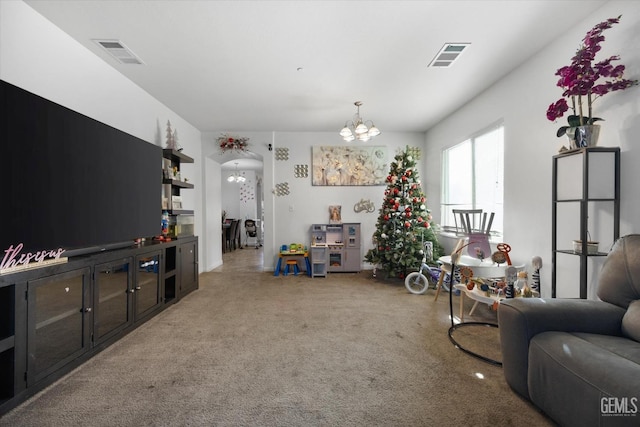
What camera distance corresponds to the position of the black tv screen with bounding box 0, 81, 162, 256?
158 centimetres

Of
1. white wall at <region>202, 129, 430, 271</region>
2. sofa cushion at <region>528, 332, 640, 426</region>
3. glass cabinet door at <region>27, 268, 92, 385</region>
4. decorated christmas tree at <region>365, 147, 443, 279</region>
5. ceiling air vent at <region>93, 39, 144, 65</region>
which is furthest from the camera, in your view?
white wall at <region>202, 129, 430, 271</region>

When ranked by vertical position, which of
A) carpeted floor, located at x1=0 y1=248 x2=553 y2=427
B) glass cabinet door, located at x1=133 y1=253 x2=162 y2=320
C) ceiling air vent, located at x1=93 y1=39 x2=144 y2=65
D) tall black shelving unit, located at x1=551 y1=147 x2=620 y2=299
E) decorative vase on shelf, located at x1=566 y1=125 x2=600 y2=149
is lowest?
carpeted floor, located at x1=0 y1=248 x2=553 y2=427

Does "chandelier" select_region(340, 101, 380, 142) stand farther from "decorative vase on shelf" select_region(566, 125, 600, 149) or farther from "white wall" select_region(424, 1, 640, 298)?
"decorative vase on shelf" select_region(566, 125, 600, 149)

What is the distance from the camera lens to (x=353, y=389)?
177 centimetres

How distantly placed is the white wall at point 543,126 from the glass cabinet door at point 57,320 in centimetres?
383

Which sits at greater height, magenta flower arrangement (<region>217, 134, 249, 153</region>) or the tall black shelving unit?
magenta flower arrangement (<region>217, 134, 249, 153</region>)

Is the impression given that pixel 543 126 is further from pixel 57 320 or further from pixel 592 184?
pixel 57 320

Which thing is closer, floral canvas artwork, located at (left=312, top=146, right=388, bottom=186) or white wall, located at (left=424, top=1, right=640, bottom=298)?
white wall, located at (left=424, top=1, right=640, bottom=298)

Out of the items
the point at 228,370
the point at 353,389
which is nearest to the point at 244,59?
the point at 228,370

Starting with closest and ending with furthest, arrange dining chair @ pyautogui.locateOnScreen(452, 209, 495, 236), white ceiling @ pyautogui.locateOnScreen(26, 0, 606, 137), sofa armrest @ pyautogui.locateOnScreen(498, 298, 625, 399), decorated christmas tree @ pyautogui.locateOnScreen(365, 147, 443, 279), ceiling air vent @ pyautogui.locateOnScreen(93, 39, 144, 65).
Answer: sofa armrest @ pyautogui.locateOnScreen(498, 298, 625, 399)
white ceiling @ pyautogui.locateOnScreen(26, 0, 606, 137)
ceiling air vent @ pyautogui.locateOnScreen(93, 39, 144, 65)
dining chair @ pyautogui.locateOnScreen(452, 209, 495, 236)
decorated christmas tree @ pyautogui.locateOnScreen(365, 147, 443, 279)

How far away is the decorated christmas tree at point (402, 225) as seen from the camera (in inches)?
174

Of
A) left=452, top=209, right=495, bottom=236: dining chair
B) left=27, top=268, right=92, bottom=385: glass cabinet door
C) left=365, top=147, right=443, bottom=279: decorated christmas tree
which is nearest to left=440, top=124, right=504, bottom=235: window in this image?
left=452, top=209, right=495, bottom=236: dining chair

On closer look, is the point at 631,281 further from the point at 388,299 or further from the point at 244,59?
the point at 244,59

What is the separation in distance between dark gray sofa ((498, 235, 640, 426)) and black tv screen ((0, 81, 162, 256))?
111 inches
